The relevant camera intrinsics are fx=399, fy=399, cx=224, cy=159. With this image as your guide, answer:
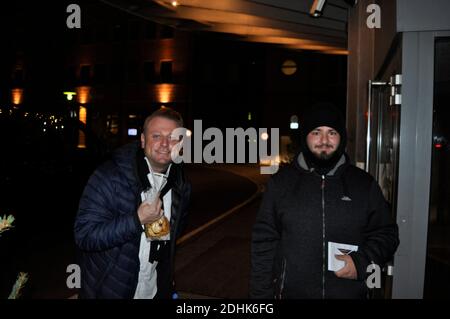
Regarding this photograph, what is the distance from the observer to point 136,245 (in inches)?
94.3

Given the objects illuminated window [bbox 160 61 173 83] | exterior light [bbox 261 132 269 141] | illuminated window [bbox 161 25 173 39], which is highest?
illuminated window [bbox 161 25 173 39]

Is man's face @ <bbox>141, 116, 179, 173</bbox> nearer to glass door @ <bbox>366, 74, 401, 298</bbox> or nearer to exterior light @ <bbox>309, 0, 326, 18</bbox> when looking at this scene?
glass door @ <bbox>366, 74, 401, 298</bbox>

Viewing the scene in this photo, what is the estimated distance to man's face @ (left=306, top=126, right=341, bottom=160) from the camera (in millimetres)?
2486

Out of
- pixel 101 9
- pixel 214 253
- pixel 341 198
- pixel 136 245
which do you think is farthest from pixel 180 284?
pixel 101 9

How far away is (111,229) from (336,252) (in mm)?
1309

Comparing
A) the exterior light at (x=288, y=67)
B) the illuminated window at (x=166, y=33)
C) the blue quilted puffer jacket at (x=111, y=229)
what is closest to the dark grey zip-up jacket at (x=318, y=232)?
the blue quilted puffer jacket at (x=111, y=229)

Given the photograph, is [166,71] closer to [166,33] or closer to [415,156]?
[166,33]

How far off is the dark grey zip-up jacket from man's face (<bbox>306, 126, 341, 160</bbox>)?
122mm

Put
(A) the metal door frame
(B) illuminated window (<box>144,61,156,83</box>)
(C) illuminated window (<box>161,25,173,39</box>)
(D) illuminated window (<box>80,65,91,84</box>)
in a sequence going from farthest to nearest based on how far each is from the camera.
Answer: (D) illuminated window (<box>80,65,91,84</box>)
(B) illuminated window (<box>144,61,156,83</box>)
(C) illuminated window (<box>161,25,173,39</box>)
(A) the metal door frame

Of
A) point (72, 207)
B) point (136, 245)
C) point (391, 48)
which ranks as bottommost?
point (72, 207)

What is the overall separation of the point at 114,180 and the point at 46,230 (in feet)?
19.1

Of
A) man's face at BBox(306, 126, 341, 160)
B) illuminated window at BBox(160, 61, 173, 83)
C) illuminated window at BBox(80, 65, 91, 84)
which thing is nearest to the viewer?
man's face at BBox(306, 126, 341, 160)

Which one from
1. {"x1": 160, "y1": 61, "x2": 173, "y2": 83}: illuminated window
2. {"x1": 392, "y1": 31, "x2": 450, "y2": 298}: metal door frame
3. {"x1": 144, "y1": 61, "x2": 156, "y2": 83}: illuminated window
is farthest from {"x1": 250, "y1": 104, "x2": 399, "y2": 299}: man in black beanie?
{"x1": 144, "y1": 61, "x2": 156, "y2": 83}: illuminated window
